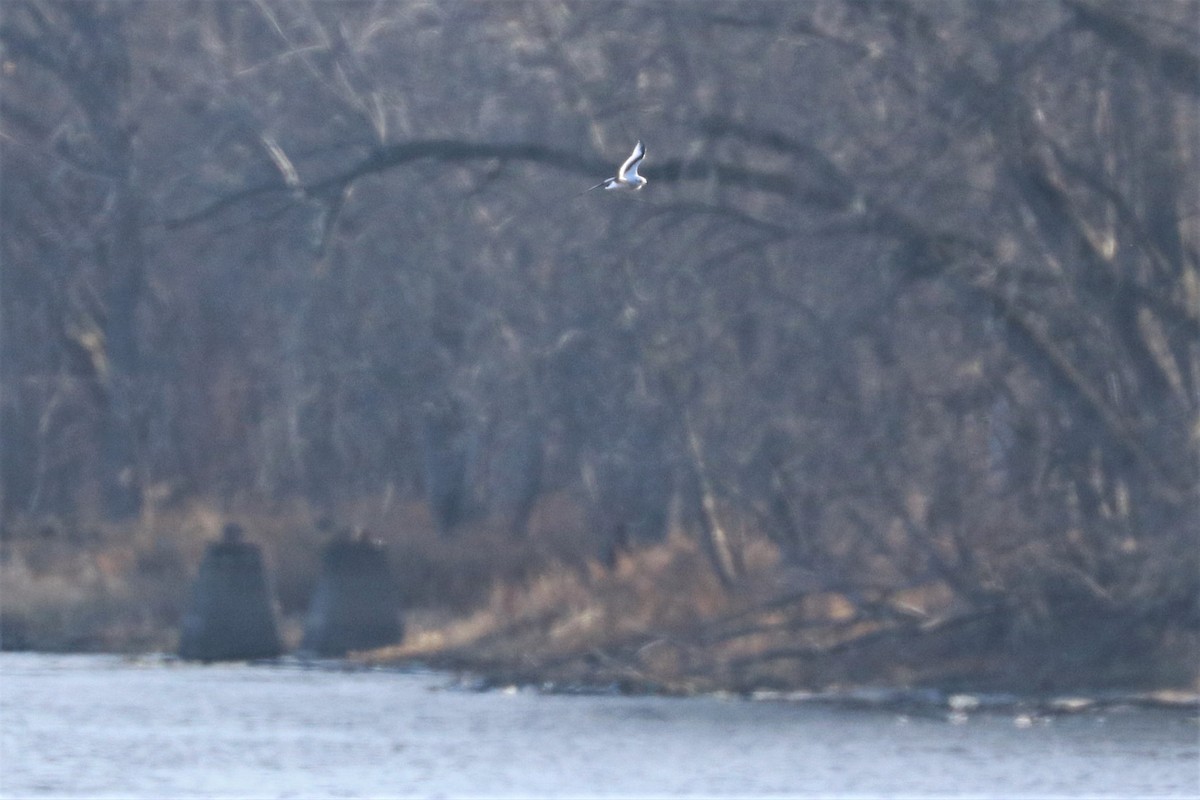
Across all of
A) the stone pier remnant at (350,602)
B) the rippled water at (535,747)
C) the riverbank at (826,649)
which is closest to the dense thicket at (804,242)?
the riverbank at (826,649)

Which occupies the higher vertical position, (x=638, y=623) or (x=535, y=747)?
(x=638, y=623)

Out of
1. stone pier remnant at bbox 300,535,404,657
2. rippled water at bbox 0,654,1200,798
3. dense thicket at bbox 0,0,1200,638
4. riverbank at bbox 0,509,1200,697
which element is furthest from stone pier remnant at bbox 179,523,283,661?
rippled water at bbox 0,654,1200,798

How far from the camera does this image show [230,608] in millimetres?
22047

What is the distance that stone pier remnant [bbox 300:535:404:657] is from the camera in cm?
2214

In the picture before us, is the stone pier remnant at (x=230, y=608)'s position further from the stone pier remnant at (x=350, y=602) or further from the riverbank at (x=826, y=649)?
the riverbank at (x=826, y=649)

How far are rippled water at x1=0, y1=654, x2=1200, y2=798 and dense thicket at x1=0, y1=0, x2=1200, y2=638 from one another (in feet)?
5.11

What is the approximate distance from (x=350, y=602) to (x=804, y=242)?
5725 mm

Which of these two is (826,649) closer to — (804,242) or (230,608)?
(804,242)

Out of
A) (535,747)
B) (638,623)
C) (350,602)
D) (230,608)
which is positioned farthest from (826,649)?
(230,608)

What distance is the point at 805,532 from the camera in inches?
728

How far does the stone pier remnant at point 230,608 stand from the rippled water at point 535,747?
2059 mm

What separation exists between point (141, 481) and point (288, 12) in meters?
12.0

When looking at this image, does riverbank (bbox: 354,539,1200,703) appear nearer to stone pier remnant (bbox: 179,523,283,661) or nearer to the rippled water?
the rippled water

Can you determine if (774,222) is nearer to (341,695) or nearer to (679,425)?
(679,425)
